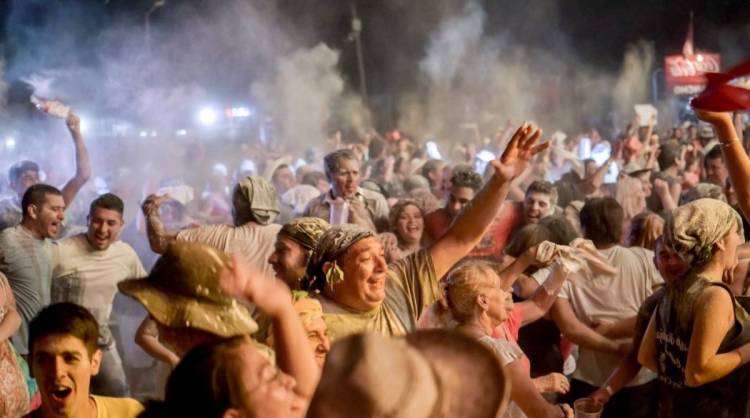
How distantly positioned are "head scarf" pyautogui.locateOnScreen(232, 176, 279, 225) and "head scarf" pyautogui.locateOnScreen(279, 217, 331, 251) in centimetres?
193

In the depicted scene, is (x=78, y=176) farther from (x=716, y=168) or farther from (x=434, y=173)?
(x=716, y=168)

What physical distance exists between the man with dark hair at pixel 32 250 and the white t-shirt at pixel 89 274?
0.29 ft

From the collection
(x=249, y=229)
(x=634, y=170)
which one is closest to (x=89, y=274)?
(x=249, y=229)

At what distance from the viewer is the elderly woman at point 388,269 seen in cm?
364

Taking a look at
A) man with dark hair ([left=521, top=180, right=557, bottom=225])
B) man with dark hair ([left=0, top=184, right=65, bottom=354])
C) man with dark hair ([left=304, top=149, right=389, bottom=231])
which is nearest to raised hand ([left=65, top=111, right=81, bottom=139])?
man with dark hair ([left=0, top=184, right=65, bottom=354])

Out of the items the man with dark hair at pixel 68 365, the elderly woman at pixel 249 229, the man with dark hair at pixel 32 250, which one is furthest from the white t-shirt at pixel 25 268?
the man with dark hair at pixel 68 365

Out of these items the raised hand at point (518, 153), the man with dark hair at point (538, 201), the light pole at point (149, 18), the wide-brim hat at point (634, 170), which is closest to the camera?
the raised hand at point (518, 153)

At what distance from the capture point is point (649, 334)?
4.20m

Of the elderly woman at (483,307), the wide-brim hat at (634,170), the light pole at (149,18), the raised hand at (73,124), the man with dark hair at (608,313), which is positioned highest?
the light pole at (149,18)

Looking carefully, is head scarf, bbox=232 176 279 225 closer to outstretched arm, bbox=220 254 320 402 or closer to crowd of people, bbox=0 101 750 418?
crowd of people, bbox=0 101 750 418

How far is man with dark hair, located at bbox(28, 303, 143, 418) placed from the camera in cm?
317

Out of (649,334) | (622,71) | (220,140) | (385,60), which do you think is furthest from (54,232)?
(622,71)

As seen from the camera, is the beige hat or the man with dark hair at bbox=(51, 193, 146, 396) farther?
the man with dark hair at bbox=(51, 193, 146, 396)

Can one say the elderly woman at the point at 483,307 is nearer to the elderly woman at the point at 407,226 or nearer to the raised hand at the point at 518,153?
the raised hand at the point at 518,153
